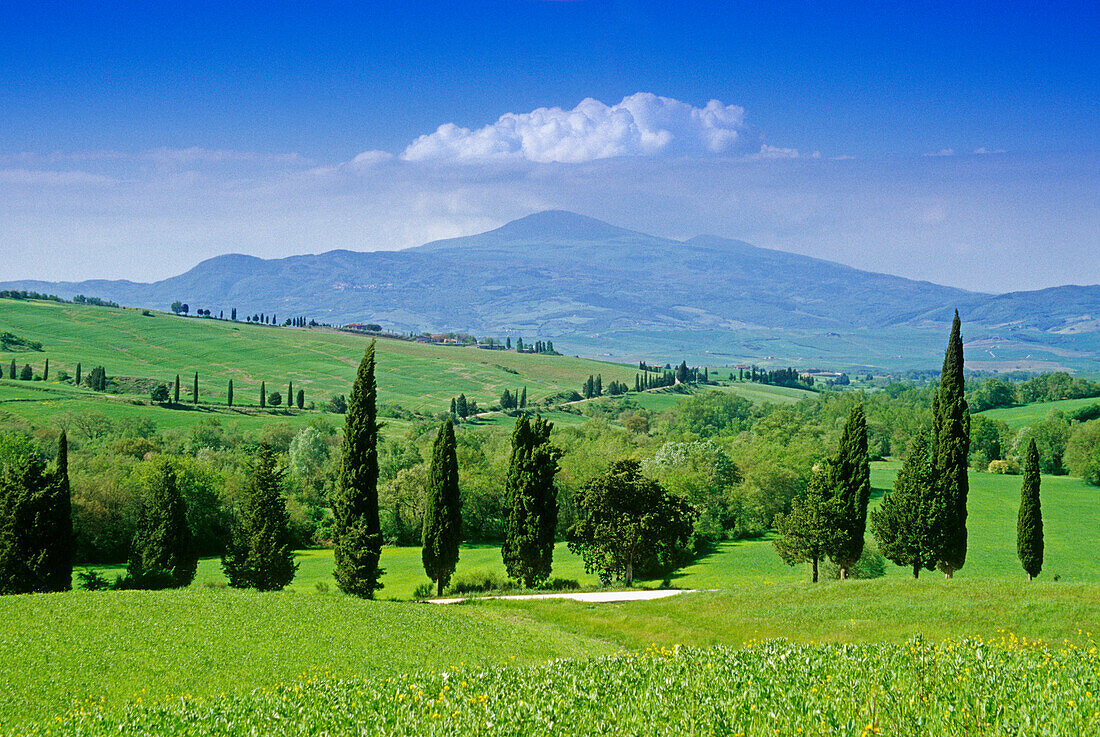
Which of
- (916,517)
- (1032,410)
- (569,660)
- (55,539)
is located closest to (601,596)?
(916,517)

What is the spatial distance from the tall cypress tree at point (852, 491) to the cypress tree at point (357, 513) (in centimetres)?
2495

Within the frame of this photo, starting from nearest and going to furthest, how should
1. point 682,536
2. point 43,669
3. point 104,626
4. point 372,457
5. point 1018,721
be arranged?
point 1018,721, point 43,669, point 104,626, point 372,457, point 682,536

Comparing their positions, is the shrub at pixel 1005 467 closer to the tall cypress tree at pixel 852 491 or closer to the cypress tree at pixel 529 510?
the tall cypress tree at pixel 852 491

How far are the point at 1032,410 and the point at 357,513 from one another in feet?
456

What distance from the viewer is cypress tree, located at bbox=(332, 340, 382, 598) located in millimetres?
37875

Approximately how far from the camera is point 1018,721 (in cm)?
954

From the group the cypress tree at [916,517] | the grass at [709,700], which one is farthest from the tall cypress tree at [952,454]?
the grass at [709,700]

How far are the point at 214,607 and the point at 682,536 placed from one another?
28265mm

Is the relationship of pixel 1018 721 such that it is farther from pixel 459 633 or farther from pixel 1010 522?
pixel 1010 522

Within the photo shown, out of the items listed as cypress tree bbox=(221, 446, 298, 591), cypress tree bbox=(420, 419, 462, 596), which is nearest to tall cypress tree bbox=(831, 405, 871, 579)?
cypress tree bbox=(420, 419, 462, 596)

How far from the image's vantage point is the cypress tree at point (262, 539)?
39.8 m

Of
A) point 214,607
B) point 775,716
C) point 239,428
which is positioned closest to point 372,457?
point 214,607

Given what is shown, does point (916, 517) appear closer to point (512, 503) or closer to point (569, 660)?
point (512, 503)

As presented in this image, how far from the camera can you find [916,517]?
4178 centimetres
